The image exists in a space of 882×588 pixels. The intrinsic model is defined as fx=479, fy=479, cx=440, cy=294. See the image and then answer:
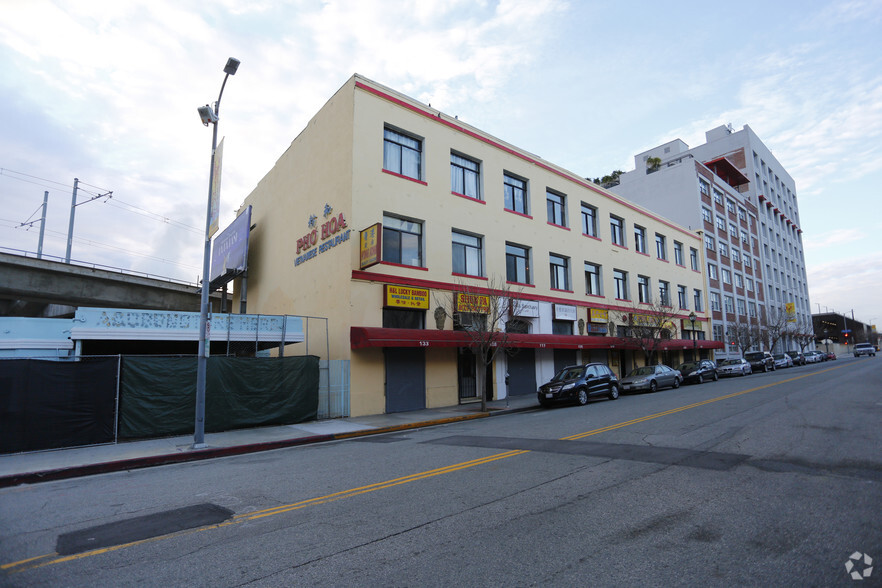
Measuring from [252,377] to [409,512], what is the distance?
1048cm

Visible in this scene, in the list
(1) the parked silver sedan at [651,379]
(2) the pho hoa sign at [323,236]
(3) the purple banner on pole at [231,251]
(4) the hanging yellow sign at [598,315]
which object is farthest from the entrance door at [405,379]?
(4) the hanging yellow sign at [598,315]

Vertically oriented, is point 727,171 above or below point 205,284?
above

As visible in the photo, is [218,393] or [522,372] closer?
[218,393]

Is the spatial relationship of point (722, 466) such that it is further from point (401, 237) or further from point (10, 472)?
point (401, 237)

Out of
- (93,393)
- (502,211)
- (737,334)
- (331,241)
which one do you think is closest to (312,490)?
(93,393)

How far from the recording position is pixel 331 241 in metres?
19.4

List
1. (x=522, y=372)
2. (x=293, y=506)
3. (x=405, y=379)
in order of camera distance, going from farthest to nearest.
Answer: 1. (x=522, y=372)
2. (x=405, y=379)
3. (x=293, y=506)

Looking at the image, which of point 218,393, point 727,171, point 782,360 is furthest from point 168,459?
point 727,171

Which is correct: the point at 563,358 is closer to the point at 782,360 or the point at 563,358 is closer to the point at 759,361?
the point at 759,361

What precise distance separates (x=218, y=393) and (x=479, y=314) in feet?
33.3

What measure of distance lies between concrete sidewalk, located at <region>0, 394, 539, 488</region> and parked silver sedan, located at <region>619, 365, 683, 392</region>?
32.1 ft

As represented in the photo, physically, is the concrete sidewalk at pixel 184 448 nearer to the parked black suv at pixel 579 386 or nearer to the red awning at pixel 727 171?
the parked black suv at pixel 579 386

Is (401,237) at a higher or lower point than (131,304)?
higher

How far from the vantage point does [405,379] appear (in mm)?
18344
